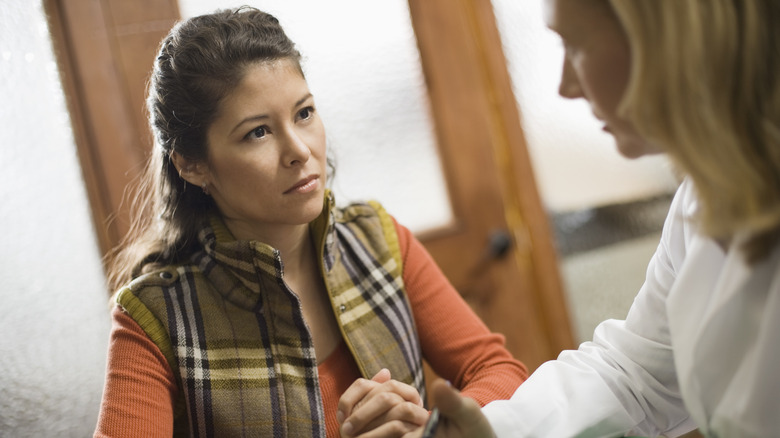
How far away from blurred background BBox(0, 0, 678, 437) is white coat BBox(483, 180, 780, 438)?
95 centimetres

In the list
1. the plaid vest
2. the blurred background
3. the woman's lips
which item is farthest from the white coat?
the blurred background

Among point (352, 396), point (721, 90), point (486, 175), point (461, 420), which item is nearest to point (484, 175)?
point (486, 175)

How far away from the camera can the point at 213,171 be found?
4.03 feet

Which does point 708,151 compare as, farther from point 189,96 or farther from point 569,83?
point 189,96

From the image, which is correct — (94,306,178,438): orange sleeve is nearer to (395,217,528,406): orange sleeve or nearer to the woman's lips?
the woman's lips

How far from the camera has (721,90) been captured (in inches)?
26.0

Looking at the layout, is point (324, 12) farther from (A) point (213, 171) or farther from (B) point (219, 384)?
(B) point (219, 384)

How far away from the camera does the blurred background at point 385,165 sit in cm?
165

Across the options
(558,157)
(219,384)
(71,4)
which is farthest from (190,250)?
(558,157)

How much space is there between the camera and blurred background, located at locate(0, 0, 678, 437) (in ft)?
5.42

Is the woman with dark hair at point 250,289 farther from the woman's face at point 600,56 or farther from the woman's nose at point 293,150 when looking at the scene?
the woman's face at point 600,56

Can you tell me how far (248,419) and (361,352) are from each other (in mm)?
238

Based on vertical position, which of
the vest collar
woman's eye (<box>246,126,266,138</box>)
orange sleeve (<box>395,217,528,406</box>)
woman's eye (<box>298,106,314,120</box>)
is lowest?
orange sleeve (<box>395,217,528,406</box>)

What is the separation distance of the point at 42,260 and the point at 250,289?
2.45ft
